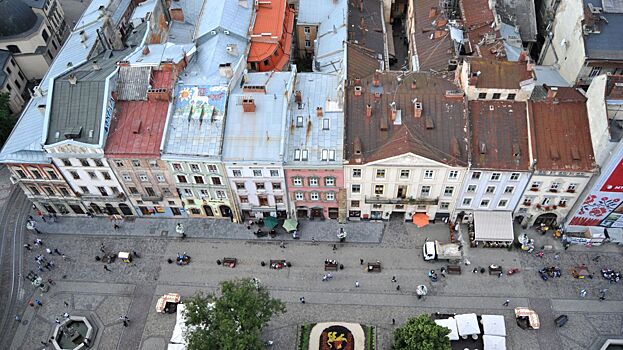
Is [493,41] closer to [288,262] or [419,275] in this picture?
[419,275]

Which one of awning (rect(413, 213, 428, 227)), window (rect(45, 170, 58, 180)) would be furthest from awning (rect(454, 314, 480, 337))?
window (rect(45, 170, 58, 180))

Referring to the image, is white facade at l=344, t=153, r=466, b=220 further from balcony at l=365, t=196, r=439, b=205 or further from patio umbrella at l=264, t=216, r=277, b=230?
patio umbrella at l=264, t=216, r=277, b=230

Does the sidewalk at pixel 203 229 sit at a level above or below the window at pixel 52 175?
below

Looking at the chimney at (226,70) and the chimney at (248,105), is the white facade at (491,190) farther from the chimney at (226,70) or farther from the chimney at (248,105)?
the chimney at (226,70)

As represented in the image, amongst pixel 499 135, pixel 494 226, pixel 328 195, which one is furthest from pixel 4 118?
pixel 494 226

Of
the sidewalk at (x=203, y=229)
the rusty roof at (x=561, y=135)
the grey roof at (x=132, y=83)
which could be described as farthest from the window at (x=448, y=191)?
the grey roof at (x=132, y=83)

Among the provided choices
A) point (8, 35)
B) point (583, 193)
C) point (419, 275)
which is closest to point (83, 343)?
point (419, 275)
